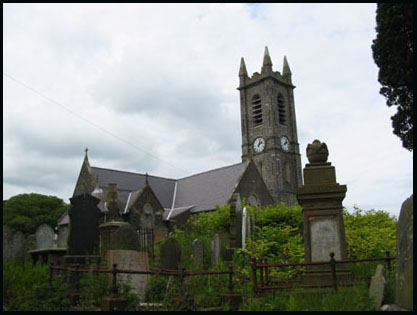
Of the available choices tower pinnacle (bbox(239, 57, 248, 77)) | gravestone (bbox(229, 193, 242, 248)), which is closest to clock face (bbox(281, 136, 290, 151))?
tower pinnacle (bbox(239, 57, 248, 77))

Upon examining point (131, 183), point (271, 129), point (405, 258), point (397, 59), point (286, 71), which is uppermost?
point (286, 71)

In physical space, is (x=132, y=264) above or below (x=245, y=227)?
below

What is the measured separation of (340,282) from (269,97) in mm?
43583

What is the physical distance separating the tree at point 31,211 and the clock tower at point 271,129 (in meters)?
22.0

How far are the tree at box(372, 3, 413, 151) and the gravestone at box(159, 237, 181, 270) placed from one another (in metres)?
9.51

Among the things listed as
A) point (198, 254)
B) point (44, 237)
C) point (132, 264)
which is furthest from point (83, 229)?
point (44, 237)

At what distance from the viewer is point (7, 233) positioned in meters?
13.4

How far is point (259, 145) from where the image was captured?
49.5 meters

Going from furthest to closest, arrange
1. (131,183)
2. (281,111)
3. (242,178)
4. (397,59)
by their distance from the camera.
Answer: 1. (281,111)
2. (131,183)
3. (242,178)
4. (397,59)

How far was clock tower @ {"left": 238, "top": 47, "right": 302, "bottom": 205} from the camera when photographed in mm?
46750

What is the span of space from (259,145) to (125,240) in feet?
133

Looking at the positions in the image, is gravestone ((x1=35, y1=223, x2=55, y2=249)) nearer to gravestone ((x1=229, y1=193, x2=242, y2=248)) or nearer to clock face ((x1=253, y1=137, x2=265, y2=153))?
gravestone ((x1=229, y1=193, x2=242, y2=248))

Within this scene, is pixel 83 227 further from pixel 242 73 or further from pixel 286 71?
pixel 286 71

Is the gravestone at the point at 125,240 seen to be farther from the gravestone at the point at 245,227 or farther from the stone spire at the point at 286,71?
the stone spire at the point at 286,71
